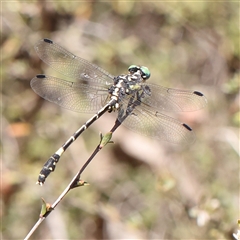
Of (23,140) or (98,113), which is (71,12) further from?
(98,113)

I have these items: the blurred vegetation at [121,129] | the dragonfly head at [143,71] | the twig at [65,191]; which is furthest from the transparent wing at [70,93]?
the twig at [65,191]

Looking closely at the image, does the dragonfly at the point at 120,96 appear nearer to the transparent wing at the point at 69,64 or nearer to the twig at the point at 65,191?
the transparent wing at the point at 69,64

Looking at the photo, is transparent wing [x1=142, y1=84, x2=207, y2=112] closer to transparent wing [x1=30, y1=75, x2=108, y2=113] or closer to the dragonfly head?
the dragonfly head

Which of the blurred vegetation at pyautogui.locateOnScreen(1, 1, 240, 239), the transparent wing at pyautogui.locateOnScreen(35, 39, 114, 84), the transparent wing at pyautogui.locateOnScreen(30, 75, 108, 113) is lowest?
the blurred vegetation at pyautogui.locateOnScreen(1, 1, 240, 239)

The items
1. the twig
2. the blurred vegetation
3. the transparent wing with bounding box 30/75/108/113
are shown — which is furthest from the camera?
the blurred vegetation

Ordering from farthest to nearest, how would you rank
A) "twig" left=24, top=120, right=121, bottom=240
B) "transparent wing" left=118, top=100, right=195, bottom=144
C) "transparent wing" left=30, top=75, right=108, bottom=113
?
"transparent wing" left=30, top=75, right=108, bottom=113
"transparent wing" left=118, top=100, right=195, bottom=144
"twig" left=24, top=120, right=121, bottom=240

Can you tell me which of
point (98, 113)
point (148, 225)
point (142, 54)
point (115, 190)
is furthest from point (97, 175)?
point (98, 113)

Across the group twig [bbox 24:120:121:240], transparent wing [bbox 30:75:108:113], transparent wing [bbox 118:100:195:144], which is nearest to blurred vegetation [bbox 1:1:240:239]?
transparent wing [bbox 118:100:195:144]

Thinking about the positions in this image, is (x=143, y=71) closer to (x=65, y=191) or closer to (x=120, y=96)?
(x=120, y=96)
